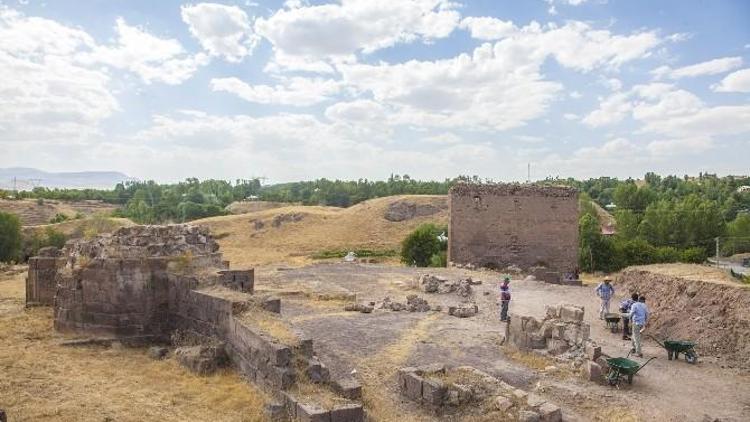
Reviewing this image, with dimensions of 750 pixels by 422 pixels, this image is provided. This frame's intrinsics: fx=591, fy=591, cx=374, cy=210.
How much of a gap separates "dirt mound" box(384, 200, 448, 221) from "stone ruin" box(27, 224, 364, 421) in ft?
166

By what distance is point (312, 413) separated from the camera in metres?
7.92

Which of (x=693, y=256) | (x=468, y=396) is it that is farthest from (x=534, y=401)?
(x=693, y=256)

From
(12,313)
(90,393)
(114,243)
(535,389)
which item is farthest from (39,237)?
(535,389)

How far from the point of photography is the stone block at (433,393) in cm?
949

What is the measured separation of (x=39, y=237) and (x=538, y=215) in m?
36.4

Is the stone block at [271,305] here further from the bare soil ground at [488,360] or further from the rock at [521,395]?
the rock at [521,395]

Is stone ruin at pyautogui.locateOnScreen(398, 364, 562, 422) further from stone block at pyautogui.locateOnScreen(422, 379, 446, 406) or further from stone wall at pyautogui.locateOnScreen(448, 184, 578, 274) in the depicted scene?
stone wall at pyautogui.locateOnScreen(448, 184, 578, 274)

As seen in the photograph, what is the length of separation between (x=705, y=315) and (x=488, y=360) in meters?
5.37

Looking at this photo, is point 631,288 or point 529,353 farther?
point 631,288

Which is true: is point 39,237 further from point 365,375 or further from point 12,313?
point 365,375

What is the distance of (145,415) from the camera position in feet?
28.6

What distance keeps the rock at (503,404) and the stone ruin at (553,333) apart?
3.43 metres

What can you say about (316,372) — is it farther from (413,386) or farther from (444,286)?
(444,286)

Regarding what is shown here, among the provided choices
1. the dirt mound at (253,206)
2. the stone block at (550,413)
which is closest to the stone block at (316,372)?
the stone block at (550,413)
